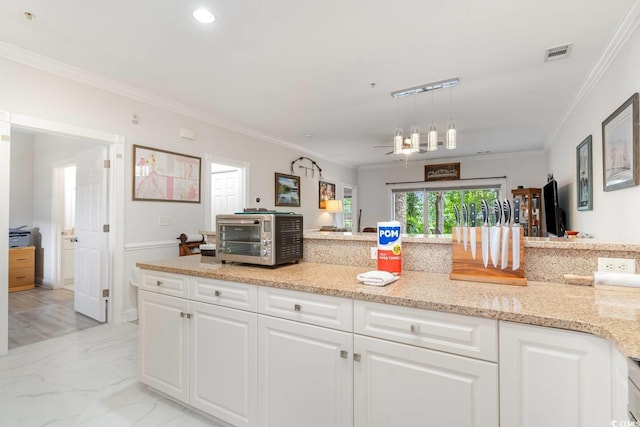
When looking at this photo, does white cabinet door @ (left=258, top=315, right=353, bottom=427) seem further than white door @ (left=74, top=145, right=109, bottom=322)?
No

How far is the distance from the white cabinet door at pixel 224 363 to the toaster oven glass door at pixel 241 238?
1.23 feet

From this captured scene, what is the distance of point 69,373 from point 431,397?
2618 mm

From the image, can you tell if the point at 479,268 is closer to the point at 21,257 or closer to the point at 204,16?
the point at 204,16

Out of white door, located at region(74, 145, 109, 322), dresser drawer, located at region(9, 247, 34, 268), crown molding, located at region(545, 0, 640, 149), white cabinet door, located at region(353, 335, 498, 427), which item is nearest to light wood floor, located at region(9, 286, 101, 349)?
white door, located at region(74, 145, 109, 322)

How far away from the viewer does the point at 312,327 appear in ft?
4.62

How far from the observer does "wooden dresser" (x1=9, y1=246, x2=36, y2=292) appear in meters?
4.83

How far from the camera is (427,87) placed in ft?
10.7

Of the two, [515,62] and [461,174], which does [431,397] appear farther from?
[461,174]

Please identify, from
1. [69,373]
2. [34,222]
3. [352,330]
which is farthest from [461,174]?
[34,222]

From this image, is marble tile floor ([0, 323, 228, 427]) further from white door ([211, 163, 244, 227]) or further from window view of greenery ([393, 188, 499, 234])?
window view of greenery ([393, 188, 499, 234])

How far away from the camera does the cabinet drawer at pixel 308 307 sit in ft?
4.40

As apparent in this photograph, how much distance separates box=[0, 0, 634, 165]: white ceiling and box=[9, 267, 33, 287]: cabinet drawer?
12.7 ft

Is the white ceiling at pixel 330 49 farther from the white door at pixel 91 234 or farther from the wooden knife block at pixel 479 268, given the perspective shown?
the wooden knife block at pixel 479 268

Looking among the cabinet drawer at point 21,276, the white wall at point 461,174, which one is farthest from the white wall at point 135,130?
the white wall at point 461,174
